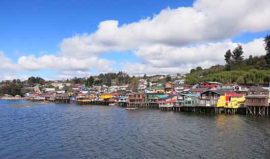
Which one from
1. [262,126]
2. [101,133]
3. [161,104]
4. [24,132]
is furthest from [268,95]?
[24,132]

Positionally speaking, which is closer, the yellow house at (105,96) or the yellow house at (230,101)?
the yellow house at (230,101)

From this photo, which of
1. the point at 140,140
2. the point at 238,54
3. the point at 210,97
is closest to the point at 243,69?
the point at 238,54

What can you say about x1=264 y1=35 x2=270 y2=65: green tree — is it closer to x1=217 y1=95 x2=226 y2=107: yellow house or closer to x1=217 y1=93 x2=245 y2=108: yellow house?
x1=217 y1=93 x2=245 y2=108: yellow house

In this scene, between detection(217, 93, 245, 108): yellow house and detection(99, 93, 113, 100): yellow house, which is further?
detection(99, 93, 113, 100): yellow house

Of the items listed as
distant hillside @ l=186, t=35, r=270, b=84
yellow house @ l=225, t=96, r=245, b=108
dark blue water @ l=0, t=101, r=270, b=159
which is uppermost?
distant hillside @ l=186, t=35, r=270, b=84

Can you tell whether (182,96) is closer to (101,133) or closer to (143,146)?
(101,133)

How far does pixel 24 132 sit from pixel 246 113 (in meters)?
47.7

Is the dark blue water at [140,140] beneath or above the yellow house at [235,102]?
beneath

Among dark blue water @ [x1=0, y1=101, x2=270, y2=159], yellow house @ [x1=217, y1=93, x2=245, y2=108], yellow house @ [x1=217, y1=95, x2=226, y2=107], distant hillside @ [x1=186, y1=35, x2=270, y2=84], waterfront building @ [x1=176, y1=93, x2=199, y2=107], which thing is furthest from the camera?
distant hillside @ [x1=186, y1=35, x2=270, y2=84]

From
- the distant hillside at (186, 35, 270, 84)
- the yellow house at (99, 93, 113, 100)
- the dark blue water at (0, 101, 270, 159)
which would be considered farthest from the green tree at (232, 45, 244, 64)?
the dark blue water at (0, 101, 270, 159)

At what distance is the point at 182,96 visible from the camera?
9812cm

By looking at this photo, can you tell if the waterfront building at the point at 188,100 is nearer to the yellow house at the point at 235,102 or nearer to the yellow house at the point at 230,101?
the yellow house at the point at 230,101

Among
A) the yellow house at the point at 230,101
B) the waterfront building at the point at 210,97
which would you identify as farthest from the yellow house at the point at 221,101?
the waterfront building at the point at 210,97

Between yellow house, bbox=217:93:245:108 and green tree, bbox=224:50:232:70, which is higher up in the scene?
green tree, bbox=224:50:232:70
